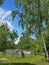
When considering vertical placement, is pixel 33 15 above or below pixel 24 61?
above

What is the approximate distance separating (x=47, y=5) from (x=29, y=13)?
3307 millimetres

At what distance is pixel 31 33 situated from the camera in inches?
1484

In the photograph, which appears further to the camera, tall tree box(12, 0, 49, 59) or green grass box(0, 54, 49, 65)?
tall tree box(12, 0, 49, 59)

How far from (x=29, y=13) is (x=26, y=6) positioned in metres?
1.17

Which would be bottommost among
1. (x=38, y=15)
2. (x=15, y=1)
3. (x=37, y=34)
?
(x=37, y=34)

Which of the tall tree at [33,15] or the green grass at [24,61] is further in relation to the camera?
the tall tree at [33,15]

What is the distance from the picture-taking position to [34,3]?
3547cm

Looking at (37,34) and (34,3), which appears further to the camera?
(37,34)

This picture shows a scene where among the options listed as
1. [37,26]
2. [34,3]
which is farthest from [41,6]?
[37,26]

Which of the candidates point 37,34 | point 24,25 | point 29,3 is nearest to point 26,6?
point 29,3

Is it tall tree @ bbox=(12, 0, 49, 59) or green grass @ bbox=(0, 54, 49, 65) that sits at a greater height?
tall tree @ bbox=(12, 0, 49, 59)

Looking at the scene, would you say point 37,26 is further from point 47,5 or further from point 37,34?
point 47,5

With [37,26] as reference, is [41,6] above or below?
above

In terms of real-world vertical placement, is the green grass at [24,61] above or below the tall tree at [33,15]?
below
